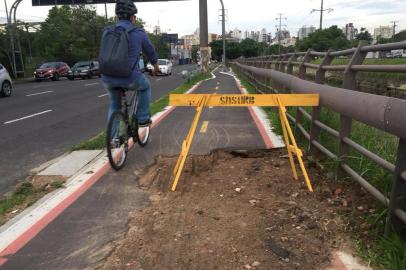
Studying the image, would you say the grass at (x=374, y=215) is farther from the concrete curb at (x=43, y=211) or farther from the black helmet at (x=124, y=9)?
the black helmet at (x=124, y=9)

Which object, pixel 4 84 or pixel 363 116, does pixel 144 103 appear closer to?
pixel 363 116

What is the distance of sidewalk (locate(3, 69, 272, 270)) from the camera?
3574 mm

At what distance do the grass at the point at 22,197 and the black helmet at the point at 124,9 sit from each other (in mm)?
2344

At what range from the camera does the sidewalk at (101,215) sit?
3.57 metres

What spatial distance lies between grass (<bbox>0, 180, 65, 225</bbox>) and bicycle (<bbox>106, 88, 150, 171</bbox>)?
2.47ft

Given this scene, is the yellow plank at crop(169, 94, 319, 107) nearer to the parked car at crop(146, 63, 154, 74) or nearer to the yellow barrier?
the yellow barrier

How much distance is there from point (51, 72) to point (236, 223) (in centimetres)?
3515

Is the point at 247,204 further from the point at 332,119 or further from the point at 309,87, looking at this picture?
the point at 332,119

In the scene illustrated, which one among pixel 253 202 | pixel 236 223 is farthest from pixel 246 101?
pixel 236 223

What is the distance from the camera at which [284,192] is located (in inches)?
188

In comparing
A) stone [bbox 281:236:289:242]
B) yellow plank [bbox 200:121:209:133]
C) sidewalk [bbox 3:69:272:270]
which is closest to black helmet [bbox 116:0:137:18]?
sidewalk [bbox 3:69:272:270]

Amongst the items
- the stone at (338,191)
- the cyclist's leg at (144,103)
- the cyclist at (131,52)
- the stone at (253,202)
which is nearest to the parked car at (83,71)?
the cyclist's leg at (144,103)

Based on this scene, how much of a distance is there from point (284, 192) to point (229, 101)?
1.22 meters

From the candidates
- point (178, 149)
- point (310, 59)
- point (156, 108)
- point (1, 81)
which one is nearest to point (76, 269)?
point (178, 149)
